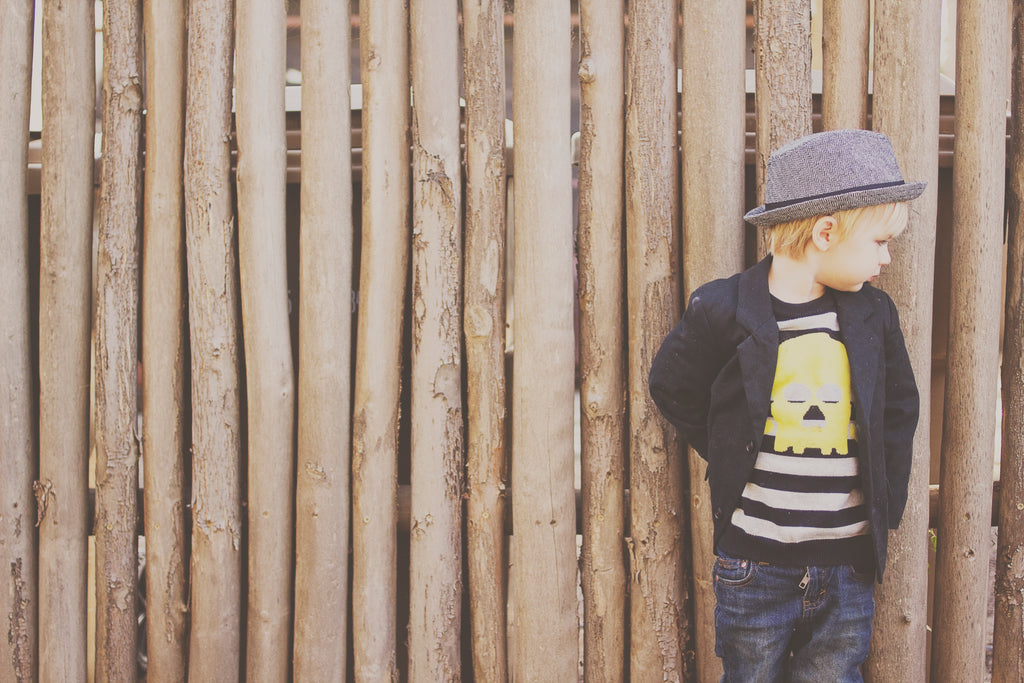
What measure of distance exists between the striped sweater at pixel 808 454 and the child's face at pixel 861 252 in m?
0.10

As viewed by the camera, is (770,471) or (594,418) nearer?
(770,471)

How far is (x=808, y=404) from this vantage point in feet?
5.84

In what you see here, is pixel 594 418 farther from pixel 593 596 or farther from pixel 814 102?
pixel 814 102

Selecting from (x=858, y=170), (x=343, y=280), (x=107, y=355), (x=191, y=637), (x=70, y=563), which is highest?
(x=858, y=170)

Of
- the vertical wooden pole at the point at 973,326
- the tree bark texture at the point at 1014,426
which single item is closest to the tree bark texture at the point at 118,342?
the vertical wooden pole at the point at 973,326

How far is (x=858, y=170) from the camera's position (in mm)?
1730

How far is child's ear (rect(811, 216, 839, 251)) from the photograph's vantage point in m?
1.76

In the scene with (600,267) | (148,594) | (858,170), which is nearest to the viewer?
(858,170)

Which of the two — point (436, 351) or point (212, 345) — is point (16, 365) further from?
point (436, 351)

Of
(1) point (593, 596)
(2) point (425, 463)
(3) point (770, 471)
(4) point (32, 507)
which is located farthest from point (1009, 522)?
(4) point (32, 507)

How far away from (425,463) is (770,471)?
3.18 feet

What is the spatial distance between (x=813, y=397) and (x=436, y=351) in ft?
3.36

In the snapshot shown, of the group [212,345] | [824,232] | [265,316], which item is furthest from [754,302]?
[212,345]

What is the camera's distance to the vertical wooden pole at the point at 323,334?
2229 millimetres
